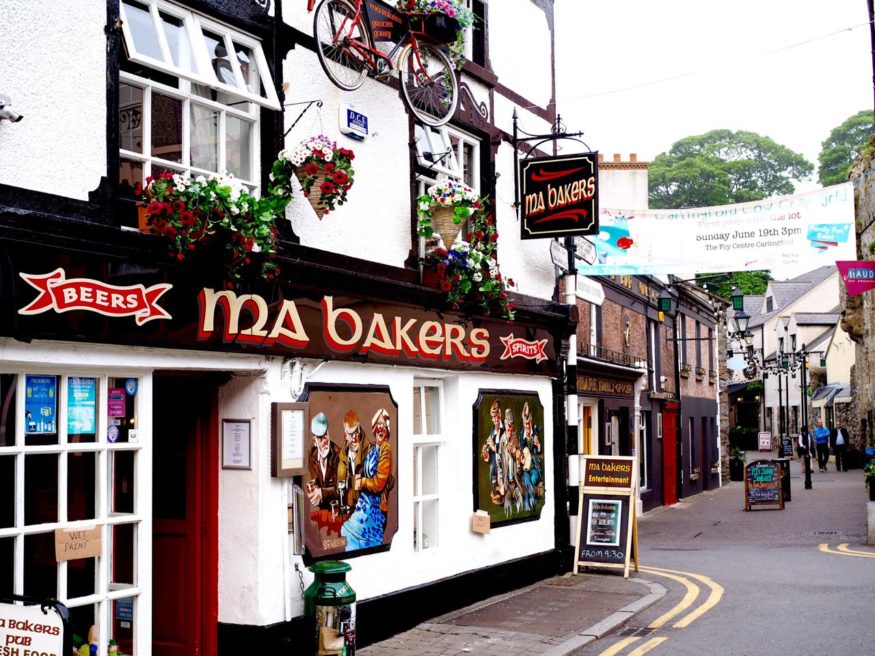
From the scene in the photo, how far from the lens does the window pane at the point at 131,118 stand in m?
7.55

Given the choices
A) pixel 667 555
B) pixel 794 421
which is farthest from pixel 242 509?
pixel 794 421

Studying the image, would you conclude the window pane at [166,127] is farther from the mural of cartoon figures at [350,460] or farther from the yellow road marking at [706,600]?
the yellow road marking at [706,600]

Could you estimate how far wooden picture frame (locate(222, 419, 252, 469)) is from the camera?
853 cm

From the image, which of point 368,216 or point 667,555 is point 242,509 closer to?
point 368,216

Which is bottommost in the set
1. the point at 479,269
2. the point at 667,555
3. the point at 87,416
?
the point at 667,555

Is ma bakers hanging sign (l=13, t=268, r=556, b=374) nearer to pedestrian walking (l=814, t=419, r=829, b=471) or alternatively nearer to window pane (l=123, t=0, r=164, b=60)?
window pane (l=123, t=0, r=164, b=60)

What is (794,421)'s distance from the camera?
72312 millimetres

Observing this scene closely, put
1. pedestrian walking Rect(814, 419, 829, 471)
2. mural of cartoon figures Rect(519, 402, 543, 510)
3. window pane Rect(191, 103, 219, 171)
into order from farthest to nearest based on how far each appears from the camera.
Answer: pedestrian walking Rect(814, 419, 829, 471) < mural of cartoon figures Rect(519, 402, 543, 510) < window pane Rect(191, 103, 219, 171)

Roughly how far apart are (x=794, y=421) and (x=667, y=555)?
59.3 meters

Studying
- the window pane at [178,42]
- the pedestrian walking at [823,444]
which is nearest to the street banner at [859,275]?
the window pane at [178,42]

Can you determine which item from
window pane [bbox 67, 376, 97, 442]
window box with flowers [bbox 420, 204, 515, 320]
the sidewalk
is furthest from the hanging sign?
window pane [bbox 67, 376, 97, 442]

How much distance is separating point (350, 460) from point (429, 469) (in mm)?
2056

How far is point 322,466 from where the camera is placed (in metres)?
9.23

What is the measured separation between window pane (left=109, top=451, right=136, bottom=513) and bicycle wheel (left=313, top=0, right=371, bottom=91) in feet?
12.8
